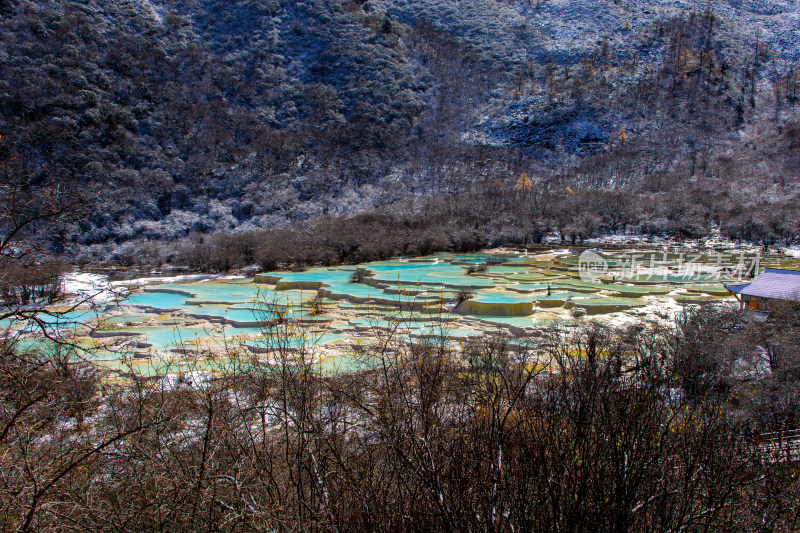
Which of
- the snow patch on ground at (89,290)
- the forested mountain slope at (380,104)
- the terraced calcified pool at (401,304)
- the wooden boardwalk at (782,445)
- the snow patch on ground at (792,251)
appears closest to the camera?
the snow patch on ground at (89,290)

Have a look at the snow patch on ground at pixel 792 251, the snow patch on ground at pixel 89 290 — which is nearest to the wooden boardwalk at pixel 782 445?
the snow patch on ground at pixel 89 290

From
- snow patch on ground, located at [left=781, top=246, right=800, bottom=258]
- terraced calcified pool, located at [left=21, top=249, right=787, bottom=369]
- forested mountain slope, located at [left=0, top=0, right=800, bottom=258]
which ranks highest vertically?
forested mountain slope, located at [left=0, top=0, right=800, bottom=258]

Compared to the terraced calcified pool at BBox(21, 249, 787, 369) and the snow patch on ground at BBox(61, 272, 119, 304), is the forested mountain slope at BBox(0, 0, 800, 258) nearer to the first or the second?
the snow patch on ground at BBox(61, 272, 119, 304)

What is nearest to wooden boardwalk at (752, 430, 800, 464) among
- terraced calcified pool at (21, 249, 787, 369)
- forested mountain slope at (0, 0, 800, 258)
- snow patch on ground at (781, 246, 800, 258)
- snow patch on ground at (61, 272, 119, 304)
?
terraced calcified pool at (21, 249, 787, 369)

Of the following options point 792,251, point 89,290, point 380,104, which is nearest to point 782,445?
point 89,290

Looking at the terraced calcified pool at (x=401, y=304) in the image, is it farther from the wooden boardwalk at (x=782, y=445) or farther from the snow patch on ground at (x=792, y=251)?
the wooden boardwalk at (x=782, y=445)

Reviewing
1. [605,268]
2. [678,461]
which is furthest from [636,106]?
[678,461]
